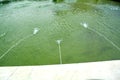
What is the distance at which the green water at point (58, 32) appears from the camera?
576 cm

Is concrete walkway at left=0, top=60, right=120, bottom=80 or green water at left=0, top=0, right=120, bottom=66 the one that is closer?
concrete walkway at left=0, top=60, right=120, bottom=80

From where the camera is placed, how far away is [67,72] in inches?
145

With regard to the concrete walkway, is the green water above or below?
below

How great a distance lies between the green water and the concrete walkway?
157 centimetres

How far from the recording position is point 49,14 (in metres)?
9.79

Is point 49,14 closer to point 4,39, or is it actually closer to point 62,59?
point 4,39

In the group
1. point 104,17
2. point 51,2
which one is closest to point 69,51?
point 104,17

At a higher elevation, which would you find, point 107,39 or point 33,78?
point 33,78

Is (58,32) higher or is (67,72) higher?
(67,72)

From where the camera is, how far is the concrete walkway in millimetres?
3543

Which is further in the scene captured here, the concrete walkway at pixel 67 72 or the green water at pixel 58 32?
the green water at pixel 58 32

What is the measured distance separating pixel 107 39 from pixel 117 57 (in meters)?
1.32

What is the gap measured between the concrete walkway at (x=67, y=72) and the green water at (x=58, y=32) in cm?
157

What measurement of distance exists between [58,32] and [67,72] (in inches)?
156
